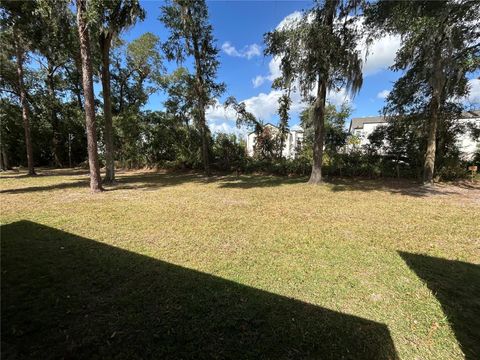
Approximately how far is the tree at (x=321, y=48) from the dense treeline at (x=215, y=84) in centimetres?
4

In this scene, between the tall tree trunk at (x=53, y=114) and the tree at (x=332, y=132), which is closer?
the tree at (x=332, y=132)

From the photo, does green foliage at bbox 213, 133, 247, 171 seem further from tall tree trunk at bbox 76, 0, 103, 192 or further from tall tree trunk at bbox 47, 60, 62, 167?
tall tree trunk at bbox 47, 60, 62, 167

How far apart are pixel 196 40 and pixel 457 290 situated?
12189 millimetres

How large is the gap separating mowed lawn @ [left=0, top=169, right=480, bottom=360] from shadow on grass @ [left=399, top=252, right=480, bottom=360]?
14 mm

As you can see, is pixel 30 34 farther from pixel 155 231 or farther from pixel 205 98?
pixel 155 231

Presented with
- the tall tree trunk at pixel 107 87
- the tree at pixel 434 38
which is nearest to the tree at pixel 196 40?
the tall tree trunk at pixel 107 87

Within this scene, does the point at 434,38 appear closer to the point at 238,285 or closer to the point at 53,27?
the point at 238,285

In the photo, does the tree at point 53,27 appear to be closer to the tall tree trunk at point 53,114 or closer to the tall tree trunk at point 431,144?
the tall tree trunk at point 53,114

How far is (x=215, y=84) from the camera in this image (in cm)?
1193

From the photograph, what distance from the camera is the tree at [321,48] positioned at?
764 centimetres

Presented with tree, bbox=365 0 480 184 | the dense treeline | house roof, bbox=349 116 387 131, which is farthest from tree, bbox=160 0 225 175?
house roof, bbox=349 116 387 131

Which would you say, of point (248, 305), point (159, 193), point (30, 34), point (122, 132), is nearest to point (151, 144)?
point (122, 132)

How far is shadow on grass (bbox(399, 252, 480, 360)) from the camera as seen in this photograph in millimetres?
2014

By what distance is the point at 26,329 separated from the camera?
6.25 feet
